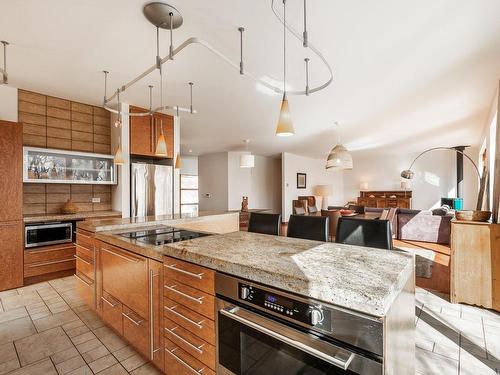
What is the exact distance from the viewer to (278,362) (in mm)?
1045

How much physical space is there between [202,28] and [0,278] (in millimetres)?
3683

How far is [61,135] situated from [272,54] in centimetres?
341

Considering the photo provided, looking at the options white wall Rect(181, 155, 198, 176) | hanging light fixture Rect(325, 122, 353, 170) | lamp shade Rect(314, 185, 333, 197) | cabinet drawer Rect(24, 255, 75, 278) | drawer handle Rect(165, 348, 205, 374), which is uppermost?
white wall Rect(181, 155, 198, 176)

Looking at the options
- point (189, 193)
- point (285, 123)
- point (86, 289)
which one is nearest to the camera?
point (285, 123)

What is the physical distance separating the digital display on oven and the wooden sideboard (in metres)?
9.92

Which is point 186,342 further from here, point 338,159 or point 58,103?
point 338,159

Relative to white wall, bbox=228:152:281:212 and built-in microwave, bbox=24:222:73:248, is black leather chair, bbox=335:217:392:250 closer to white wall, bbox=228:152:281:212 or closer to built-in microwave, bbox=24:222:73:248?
built-in microwave, bbox=24:222:73:248

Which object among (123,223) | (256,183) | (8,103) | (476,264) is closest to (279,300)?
(123,223)

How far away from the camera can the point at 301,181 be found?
9.68m

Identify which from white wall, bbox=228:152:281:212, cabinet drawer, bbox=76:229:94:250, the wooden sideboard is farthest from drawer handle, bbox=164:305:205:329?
the wooden sideboard

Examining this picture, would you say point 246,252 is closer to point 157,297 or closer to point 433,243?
point 157,297

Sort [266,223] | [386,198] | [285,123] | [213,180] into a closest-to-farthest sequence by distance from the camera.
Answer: [285,123]
[266,223]
[213,180]
[386,198]

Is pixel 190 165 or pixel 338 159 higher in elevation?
pixel 190 165

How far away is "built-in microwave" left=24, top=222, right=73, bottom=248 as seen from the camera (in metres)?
3.20
